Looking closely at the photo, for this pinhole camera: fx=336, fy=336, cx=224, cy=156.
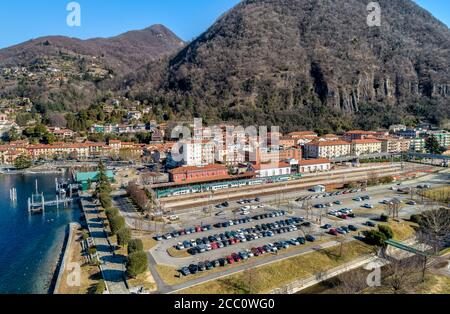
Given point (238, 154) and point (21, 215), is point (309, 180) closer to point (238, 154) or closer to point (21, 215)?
point (238, 154)

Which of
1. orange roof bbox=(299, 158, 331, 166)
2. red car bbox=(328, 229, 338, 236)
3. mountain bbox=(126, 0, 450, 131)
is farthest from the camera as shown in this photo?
mountain bbox=(126, 0, 450, 131)

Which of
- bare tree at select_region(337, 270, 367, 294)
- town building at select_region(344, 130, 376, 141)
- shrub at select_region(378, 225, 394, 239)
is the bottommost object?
bare tree at select_region(337, 270, 367, 294)

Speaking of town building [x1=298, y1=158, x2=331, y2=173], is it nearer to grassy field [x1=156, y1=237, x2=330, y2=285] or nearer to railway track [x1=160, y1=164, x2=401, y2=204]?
railway track [x1=160, y1=164, x2=401, y2=204]

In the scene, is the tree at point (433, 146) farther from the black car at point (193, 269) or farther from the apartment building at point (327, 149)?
the black car at point (193, 269)

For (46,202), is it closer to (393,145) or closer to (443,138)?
(393,145)

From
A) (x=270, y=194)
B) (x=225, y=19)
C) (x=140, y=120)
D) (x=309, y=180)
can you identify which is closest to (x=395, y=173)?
(x=309, y=180)

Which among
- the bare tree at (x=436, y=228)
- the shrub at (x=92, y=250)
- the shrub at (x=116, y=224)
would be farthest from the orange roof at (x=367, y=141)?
the shrub at (x=92, y=250)

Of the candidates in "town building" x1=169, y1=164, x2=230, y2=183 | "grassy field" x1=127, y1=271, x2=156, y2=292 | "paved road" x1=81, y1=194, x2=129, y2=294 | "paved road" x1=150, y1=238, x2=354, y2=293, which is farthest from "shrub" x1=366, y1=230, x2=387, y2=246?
"town building" x1=169, y1=164, x2=230, y2=183
